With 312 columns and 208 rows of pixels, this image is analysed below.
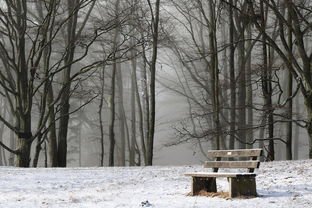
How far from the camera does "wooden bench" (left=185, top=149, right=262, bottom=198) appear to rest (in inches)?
311

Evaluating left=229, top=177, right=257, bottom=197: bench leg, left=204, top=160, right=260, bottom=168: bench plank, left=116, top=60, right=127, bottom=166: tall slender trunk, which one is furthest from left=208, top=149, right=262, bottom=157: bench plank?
left=116, top=60, right=127, bottom=166: tall slender trunk

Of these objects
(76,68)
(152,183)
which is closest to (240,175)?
(152,183)

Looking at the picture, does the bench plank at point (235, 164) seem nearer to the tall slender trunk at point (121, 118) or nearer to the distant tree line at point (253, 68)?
the distant tree line at point (253, 68)

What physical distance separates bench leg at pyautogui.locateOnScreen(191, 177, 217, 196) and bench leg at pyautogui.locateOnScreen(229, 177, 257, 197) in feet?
3.06

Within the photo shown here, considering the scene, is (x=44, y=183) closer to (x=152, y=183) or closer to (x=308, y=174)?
(x=152, y=183)

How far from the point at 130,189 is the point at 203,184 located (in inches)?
79.9

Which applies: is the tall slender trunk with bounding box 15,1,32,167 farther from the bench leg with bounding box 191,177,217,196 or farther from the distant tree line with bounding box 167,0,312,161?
the bench leg with bounding box 191,177,217,196

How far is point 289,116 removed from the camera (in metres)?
17.0

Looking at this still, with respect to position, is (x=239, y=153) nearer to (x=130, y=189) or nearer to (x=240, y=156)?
(x=240, y=156)

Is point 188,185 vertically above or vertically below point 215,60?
below

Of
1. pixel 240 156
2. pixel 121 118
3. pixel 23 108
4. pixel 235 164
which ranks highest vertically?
pixel 121 118

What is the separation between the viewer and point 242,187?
26.0 ft

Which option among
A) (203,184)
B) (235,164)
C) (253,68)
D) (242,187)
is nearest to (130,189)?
(203,184)

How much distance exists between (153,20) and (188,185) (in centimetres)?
1245
